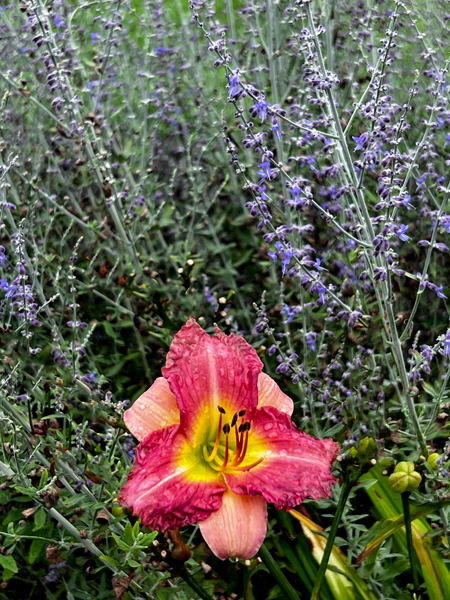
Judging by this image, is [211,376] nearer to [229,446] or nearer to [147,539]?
[229,446]

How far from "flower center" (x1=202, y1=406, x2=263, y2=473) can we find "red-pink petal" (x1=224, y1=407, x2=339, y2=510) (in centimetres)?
2

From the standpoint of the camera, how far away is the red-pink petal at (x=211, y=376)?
1189mm

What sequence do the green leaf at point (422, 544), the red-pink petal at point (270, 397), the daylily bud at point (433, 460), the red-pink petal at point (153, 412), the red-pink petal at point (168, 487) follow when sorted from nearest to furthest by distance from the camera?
1. the red-pink petal at point (168, 487)
2. the red-pink petal at point (153, 412)
3. the red-pink petal at point (270, 397)
4. the daylily bud at point (433, 460)
5. the green leaf at point (422, 544)

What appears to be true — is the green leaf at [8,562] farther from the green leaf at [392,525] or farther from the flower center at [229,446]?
the green leaf at [392,525]

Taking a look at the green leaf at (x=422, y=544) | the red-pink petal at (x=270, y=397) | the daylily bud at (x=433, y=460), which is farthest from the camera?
the green leaf at (x=422, y=544)

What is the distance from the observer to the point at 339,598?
5.38ft

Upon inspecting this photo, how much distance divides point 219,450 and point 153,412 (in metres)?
0.15

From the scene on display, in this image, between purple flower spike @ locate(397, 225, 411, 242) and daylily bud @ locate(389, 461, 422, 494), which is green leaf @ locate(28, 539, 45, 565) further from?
purple flower spike @ locate(397, 225, 411, 242)

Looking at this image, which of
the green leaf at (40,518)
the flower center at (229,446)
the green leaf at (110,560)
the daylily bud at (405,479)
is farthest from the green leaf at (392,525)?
the green leaf at (40,518)

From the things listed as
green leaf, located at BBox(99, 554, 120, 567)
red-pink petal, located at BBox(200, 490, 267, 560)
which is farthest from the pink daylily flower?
green leaf, located at BBox(99, 554, 120, 567)

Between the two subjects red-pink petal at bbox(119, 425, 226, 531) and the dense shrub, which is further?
the dense shrub

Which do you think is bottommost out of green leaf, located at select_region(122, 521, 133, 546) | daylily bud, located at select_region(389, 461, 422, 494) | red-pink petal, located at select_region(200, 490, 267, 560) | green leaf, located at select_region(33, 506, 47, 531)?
green leaf, located at select_region(33, 506, 47, 531)

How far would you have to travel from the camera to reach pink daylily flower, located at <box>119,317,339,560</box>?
107cm

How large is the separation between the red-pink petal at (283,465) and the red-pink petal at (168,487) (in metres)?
0.05
